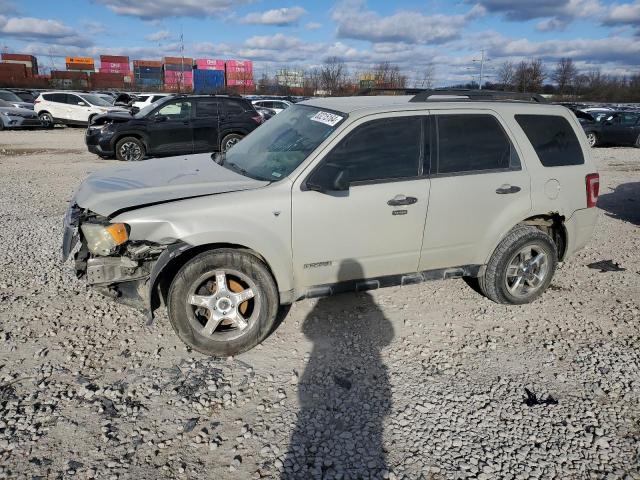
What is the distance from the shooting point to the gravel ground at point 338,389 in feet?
9.03

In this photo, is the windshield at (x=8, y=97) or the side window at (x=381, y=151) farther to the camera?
the windshield at (x=8, y=97)

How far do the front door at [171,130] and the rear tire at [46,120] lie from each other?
13195 millimetres

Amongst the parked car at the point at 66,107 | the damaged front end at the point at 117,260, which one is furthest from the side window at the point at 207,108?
the parked car at the point at 66,107

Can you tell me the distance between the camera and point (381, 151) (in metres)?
3.97

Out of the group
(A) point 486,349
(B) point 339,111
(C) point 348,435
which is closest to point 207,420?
(C) point 348,435

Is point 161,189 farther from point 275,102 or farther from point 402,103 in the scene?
point 275,102

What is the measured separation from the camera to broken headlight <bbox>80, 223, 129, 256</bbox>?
3.37m

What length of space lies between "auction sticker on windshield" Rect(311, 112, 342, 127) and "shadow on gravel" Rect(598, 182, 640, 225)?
660 centimetres

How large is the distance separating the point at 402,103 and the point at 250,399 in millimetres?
2727

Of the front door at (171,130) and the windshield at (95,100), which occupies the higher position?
the windshield at (95,100)

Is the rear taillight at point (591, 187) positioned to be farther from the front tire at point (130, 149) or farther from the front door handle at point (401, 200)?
the front tire at point (130, 149)

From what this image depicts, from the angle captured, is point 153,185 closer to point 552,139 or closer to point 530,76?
point 552,139

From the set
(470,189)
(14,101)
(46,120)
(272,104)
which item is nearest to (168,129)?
(470,189)

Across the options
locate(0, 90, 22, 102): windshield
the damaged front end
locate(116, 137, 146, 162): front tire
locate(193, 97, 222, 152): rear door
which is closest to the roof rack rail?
the damaged front end
